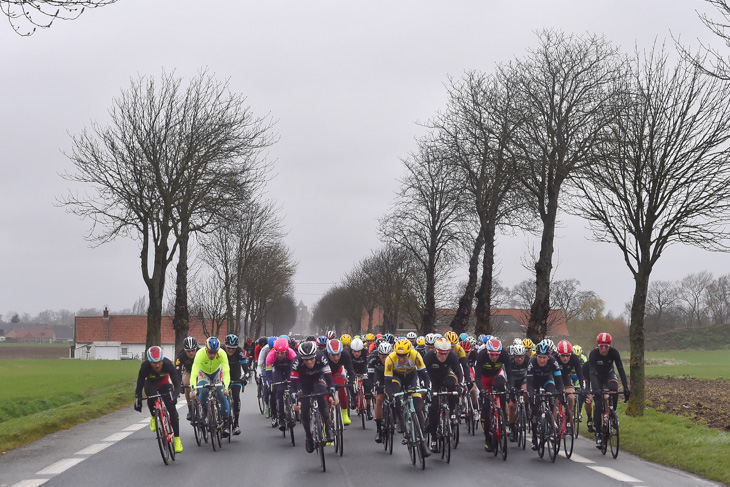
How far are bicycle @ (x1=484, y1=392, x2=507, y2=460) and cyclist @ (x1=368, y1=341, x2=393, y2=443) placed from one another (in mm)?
1721

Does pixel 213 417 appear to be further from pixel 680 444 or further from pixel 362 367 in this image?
pixel 680 444

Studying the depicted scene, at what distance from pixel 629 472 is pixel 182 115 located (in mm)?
26310

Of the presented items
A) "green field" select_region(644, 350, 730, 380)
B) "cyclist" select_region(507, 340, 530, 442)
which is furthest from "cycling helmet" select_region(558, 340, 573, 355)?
"green field" select_region(644, 350, 730, 380)

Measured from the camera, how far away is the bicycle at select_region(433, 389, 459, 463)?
496 inches

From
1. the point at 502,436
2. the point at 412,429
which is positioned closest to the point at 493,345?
the point at 502,436

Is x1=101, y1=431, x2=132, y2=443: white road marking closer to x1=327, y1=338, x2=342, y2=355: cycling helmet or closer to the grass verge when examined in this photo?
x1=327, y1=338, x2=342, y2=355: cycling helmet

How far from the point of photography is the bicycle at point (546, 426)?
502 inches

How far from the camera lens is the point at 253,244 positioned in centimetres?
6384

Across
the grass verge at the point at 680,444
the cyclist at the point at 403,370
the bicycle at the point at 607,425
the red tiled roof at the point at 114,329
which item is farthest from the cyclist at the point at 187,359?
the red tiled roof at the point at 114,329

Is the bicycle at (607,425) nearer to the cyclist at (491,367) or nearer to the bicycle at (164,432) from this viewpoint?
the cyclist at (491,367)

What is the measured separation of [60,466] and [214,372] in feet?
11.6

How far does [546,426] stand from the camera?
13133mm

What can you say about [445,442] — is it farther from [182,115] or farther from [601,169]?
[182,115]

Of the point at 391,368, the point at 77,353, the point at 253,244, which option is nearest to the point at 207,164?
the point at 391,368
